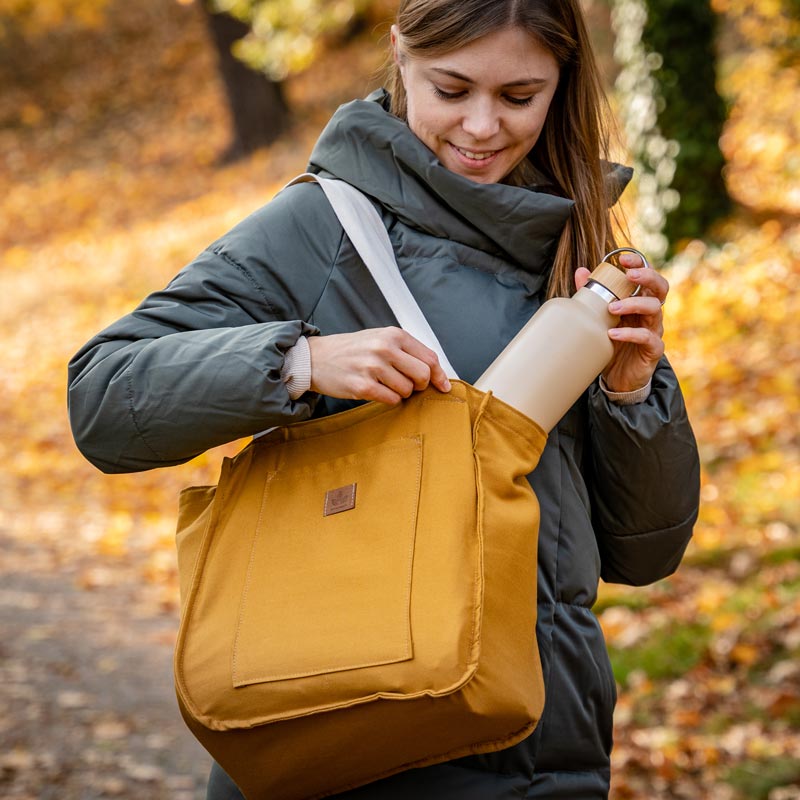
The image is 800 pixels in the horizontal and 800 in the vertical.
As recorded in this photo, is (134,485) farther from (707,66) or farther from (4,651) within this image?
(707,66)

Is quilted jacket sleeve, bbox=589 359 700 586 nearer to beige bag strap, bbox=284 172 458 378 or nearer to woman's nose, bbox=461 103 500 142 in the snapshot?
beige bag strap, bbox=284 172 458 378

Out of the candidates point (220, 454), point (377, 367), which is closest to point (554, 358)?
point (377, 367)

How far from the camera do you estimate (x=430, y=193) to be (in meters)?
1.88

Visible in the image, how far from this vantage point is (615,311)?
1.76 metres

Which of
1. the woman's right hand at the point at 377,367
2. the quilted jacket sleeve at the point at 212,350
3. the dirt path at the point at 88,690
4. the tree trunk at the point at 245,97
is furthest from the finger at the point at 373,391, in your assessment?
the tree trunk at the point at 245,97

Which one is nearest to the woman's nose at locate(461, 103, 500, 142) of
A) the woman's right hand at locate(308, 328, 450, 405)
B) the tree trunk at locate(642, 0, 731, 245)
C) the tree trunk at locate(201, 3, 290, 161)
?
the woman's right hand at locate(308, 328, 450, 405)

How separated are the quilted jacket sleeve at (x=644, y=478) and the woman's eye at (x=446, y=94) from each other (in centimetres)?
56

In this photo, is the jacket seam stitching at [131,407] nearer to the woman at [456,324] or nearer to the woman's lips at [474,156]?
the woman at [456,324]

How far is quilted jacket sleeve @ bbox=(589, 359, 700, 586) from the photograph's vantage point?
1.94 meters

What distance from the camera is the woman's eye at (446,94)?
→ 1.85 metres

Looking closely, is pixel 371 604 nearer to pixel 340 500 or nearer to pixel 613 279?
pixel 340 500

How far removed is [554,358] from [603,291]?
0.17 metres

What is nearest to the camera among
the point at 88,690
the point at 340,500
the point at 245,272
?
the point at 340,500

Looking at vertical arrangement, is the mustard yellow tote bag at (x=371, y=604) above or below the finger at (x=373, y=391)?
below
